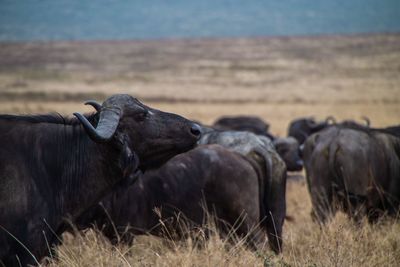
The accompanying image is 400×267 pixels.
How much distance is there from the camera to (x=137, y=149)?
625cm

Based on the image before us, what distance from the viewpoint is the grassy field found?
672 centimetres

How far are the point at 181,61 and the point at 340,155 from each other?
119 meters

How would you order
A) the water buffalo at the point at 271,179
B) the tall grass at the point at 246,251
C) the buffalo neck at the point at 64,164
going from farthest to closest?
the water buffalo at the point at 271,179 → the tall grass at the point at 246,251 → the buffalo neck at the point at 64,164

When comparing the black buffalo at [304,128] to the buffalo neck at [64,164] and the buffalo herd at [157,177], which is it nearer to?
the buffalo herd at [157,177]

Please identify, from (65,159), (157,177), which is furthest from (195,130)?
(157,177)

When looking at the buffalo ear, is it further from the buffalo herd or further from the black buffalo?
the black buffalo

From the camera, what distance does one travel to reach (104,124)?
5762mm

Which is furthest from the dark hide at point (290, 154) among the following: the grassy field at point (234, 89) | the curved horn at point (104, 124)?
the curved horn at point (104, 124)

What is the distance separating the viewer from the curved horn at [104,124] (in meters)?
5.55

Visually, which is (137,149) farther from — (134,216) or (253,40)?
(253,40)

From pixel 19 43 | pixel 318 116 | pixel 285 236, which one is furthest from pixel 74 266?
pixel 19 43

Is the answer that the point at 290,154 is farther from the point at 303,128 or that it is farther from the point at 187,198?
the point at 187,198

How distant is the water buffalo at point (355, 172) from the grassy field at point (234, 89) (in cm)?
52

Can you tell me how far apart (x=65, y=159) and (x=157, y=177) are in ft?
6.62
